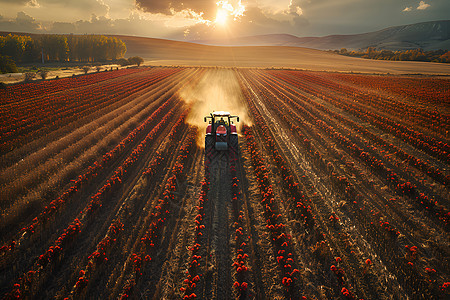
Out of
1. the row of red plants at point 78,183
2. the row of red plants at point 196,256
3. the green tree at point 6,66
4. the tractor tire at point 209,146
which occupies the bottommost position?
the row of red plants at point 196,256

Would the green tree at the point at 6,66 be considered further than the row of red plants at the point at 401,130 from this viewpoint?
Yes

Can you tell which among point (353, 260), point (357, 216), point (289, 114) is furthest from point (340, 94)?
point (353, 260)

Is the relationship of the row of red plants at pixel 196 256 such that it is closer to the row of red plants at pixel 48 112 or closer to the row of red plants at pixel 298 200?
the row of red plants at pixel 298 200

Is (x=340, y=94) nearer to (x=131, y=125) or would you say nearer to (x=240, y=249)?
(x=131, y=125)

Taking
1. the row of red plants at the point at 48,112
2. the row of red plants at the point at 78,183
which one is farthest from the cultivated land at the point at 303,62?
the row of red plants at the point at 78,183

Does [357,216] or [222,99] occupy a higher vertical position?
[222,99]

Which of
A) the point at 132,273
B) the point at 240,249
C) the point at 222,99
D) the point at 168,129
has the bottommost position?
the point at 132,273
